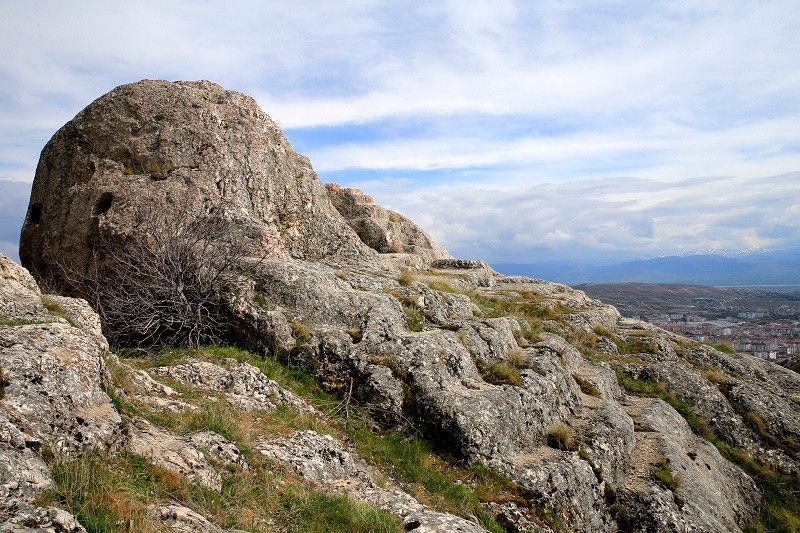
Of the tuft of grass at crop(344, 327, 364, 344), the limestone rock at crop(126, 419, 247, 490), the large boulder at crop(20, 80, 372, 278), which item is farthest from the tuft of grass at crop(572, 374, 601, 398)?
the limestone rock at crop(126, 419, 247, 490)

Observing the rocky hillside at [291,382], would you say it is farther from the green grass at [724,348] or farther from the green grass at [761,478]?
the green grass at [724,348]

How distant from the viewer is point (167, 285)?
12.6 m

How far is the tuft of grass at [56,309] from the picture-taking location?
9.14 meters

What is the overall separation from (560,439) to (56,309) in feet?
35.5

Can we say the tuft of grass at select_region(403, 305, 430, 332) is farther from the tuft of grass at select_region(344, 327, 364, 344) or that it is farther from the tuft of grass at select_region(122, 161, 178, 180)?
the tuft of grass at select_region(122, 161, 178, 180)

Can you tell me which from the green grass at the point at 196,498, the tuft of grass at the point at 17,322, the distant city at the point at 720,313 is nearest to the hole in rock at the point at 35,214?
the tuft of grass at the point at 17,322

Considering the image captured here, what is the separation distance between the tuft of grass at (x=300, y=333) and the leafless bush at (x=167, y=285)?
1682 millimetres

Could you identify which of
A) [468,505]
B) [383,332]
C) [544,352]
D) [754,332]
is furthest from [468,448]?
[754,332]

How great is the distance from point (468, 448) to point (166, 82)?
55.2ft

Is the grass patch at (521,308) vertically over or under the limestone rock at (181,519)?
over

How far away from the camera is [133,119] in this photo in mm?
17516

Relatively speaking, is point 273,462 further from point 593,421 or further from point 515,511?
point 593,421

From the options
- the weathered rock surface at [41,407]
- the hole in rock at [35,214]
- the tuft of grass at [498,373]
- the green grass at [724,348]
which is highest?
the hole in rock at [35,214]

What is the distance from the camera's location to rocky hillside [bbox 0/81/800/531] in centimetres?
673
